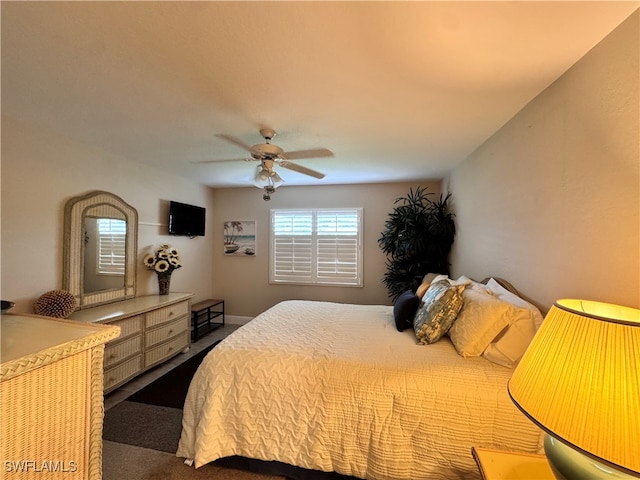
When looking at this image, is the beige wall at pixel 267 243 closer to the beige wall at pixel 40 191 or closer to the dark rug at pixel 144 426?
the beige wall at pixel 40 191

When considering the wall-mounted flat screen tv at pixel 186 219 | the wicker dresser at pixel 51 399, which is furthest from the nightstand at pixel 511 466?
the wall-mounted flat screen tv at pixel 186 219

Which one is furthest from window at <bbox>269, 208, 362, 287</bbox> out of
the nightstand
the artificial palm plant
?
the nightstand

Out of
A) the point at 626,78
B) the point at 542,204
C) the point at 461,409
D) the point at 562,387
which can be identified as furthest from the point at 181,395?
the point at 626,78

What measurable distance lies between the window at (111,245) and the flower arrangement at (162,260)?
11.8 inches

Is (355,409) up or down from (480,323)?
down

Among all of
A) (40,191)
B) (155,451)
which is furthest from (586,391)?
(40,191)

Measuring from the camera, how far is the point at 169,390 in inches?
102

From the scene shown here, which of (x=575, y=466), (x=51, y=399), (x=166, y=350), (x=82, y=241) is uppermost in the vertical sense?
(x=82, y=241)

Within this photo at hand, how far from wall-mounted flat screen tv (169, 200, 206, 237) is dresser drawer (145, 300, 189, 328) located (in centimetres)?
106

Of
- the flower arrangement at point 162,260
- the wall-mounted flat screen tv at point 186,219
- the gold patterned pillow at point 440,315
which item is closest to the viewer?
the gold patterned pillow at point 440,315

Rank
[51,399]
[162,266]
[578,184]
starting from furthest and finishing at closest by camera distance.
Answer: [162,266]
[578,184]
[51,399]

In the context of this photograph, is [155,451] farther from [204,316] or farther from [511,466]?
[204,316]

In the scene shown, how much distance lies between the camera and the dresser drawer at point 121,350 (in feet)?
7.97

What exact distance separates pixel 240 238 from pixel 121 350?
2474mm
